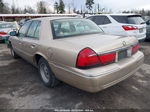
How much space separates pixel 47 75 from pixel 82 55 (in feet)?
4.85

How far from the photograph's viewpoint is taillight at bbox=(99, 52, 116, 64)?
2.10 m

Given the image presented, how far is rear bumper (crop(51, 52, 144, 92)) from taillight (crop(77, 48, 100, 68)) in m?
0.09

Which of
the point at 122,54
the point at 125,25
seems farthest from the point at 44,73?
the point at 125,25

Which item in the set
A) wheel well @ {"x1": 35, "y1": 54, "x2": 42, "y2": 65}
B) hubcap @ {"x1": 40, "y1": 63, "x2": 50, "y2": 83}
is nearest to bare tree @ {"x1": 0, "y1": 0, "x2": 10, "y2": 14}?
wheel well @ {"x1": 35, "y1": 54, "x2": 42, "y2": 65}

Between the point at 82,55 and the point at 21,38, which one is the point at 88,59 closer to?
the point at 82,55

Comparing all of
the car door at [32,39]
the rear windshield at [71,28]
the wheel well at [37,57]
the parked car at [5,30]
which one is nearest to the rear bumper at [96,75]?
the rear windshield at [71,28]

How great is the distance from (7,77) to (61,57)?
239cm

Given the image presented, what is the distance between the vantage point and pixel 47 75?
10.4 ft

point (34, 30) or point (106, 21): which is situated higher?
point (106, 21)

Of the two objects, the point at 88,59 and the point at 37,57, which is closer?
the point at 88,59

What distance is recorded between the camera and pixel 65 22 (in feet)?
10.1

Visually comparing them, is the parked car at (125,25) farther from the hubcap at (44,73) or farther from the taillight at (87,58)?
the taillight at (87,58)

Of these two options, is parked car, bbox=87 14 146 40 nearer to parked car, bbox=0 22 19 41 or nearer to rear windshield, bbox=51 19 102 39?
rear windshield, bbox=51 19 102 39

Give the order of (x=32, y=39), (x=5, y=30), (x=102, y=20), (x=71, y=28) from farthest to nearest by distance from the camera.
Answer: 1. (x=5, y=30)
2. (x=102, y=20)
3. (x=32, y=39)
4. (x=71, y=28)
